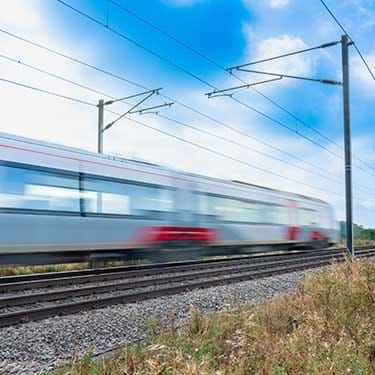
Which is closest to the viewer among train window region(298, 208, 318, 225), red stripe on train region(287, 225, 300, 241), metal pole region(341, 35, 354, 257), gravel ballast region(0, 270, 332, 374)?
gravel ballast region(0, 270, 332, 374)

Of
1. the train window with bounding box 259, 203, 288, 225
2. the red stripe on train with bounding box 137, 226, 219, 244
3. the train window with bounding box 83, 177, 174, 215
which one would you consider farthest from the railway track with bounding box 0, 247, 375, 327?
the train window with bounding box 259, 203, 288, 225

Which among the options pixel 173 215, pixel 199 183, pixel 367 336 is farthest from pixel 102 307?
pixel 199 183

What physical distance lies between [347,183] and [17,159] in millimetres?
10558

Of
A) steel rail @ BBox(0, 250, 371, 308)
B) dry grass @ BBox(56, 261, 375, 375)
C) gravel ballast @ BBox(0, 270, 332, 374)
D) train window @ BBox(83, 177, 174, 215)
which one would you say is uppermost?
train window @ BBox(83, 177, 174, 215)

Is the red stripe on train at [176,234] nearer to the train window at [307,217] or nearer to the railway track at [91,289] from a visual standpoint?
the railway track at [91,289]

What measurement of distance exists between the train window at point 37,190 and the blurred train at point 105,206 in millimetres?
22

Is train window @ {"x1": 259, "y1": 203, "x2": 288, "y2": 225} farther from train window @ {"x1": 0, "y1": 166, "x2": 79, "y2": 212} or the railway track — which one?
train window @ {"x1": 0, "y1": 166, "x2": 79, "y2": 212}

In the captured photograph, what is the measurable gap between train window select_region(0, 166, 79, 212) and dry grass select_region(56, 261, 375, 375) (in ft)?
20.5

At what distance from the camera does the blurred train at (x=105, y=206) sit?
1091 centimetres

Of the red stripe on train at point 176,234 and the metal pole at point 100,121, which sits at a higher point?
the metal pole at point 100,121

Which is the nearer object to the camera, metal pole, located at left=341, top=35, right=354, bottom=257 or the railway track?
the railway track

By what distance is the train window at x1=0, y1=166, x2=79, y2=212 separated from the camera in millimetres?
10656

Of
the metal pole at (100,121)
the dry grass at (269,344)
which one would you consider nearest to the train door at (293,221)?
the metal pole at (100,121)

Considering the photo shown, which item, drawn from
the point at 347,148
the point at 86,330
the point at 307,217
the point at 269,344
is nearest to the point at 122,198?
the point at 86,330
